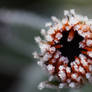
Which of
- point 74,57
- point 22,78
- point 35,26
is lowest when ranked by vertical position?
point 74,57

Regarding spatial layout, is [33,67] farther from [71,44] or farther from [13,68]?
[71,44]

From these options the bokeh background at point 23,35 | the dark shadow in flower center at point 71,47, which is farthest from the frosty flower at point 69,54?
the bokeh background at point 23,35

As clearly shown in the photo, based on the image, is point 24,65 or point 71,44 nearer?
point 71,44

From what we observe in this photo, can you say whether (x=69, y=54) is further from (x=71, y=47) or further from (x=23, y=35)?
(x=23, y=35)

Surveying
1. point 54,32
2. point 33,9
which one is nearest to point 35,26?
point 33,9

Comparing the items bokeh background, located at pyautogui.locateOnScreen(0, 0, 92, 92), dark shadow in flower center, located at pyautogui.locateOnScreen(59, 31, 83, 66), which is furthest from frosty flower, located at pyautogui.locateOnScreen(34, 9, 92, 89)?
bokeh background, located at pyautogui.locateOnScreen(0, 0, 92, 92)

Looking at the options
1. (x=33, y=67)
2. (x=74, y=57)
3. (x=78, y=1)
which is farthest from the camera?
(x=78, y=1)

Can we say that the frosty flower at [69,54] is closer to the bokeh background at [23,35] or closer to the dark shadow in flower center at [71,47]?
the dark shadow in flower center at [71,47]
